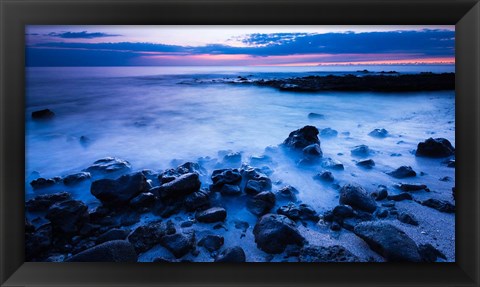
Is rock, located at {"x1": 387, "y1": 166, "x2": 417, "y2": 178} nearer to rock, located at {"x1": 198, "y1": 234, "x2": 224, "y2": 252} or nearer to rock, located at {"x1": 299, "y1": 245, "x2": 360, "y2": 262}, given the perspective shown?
rock, located at {"x1": 299, "y1": 245, "x2": 360, "y2": 262}

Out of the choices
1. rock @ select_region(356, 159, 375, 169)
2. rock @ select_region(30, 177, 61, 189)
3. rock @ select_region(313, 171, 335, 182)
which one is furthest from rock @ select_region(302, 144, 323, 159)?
rock @ select_region(30, 177, 61, 189)

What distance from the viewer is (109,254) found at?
1696mm

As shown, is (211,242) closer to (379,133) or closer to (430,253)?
(430,253)

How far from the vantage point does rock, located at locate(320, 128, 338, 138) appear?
307 cm

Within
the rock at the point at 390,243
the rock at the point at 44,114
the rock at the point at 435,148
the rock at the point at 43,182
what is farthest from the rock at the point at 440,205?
the rock at the point at 44,114

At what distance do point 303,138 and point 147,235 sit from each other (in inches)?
64.8

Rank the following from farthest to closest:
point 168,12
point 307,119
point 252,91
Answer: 1. point 252,91
2. point 307,119
3. point 168,12

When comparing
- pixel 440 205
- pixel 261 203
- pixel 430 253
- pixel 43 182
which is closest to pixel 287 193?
pixel 261 203

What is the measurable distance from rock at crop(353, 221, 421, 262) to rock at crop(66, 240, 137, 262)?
147 cm
